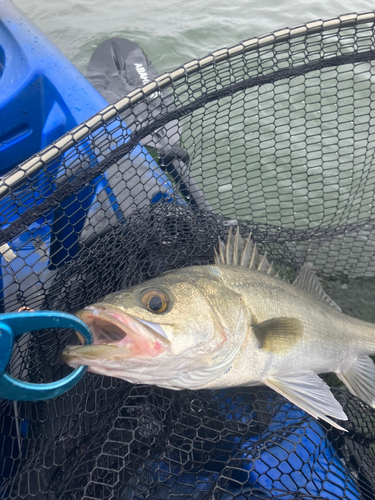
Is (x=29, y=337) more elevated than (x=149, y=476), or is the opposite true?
(x=29, y=337)

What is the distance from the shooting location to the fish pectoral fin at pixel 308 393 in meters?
1.73

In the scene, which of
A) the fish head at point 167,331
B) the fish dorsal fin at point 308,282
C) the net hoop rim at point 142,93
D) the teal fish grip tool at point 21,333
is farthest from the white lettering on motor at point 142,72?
the teal fish grip tool at point 21,333

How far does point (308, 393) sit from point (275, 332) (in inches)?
14.4

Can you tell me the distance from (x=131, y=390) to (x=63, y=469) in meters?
0.48

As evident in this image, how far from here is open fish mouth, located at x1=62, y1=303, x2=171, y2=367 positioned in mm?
1261

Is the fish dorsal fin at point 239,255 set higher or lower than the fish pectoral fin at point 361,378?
higher

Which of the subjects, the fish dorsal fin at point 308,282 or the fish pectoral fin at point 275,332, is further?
the fish dorsal fin at point 308,282

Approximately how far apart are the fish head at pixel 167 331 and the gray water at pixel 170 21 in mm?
5635

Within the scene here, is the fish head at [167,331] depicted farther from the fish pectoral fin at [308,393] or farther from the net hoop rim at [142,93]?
the net hoop rim at [142,93]

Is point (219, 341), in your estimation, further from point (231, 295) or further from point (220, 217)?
point (220, 217)

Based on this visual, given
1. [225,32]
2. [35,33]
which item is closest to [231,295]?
[35,33]

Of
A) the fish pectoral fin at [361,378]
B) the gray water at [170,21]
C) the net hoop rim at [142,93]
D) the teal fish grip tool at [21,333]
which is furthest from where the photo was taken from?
the gray water at [170,21]

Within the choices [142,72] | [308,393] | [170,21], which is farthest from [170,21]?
[308,393]

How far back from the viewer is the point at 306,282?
239cm
